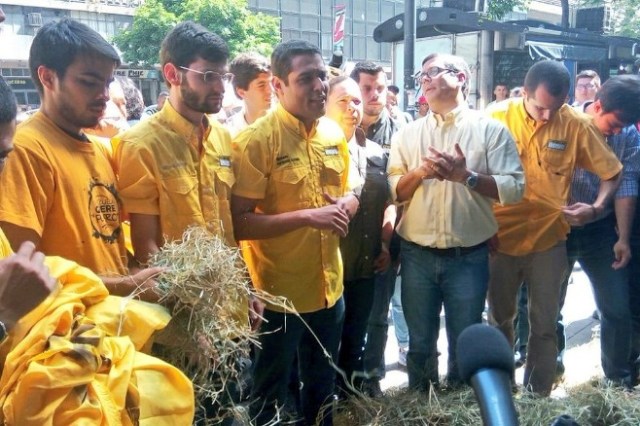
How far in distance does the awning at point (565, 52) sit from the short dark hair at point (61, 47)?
13469 millimetres

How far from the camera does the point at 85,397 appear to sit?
5.51 ft

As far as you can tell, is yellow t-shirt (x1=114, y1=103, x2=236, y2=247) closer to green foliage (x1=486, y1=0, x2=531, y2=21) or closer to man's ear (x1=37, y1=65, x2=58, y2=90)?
man's ear (x1=37, y1=65, x2=58, y2=90)

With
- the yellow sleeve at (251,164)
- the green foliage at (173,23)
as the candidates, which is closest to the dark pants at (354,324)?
the yellow sleeve at (251,164)

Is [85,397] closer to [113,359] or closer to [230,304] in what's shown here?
[113,359]

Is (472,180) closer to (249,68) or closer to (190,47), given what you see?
(190,47)

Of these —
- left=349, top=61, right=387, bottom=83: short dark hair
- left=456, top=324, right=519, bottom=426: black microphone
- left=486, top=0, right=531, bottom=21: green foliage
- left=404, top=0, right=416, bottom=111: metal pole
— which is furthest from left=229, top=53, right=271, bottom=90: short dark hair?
left=486, top=0, right=531, bottom=21: green foliage

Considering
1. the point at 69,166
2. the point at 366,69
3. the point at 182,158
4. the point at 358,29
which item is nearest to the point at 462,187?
the point at 366,69

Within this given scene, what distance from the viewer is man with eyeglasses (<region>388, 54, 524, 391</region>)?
3.62 m

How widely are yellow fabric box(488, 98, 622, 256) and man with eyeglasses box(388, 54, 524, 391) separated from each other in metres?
0.37

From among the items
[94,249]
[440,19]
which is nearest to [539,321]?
[94,249]

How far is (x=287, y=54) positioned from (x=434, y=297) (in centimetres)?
163

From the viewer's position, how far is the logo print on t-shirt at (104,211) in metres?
2.37

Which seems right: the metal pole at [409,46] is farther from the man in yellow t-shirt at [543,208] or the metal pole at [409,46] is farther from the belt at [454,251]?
the belt at [454,251]

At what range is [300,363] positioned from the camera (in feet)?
11.7
